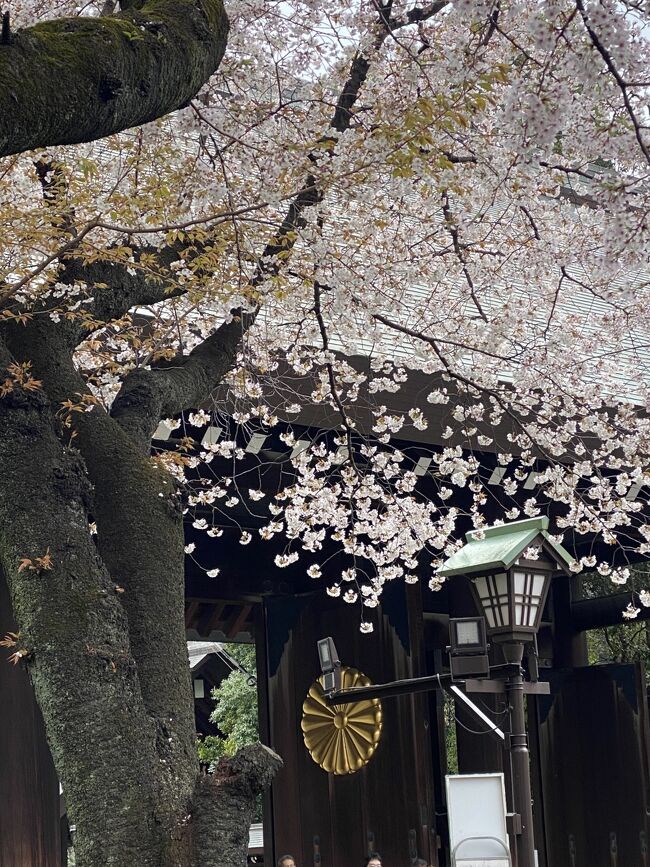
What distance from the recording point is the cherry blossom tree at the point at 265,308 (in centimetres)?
263

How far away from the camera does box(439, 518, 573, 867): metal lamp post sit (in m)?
3.61

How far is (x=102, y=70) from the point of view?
2.22 metres

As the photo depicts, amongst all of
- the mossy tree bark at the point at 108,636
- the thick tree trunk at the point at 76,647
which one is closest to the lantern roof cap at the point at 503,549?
the mossy tree bark at the point at 108,636

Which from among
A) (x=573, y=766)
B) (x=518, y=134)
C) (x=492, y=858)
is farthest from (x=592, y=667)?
(x=518, y=134)

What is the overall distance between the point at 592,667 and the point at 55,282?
6238 mm

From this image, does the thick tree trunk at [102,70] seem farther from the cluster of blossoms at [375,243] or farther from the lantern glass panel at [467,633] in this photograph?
the lantern glass panel at [467,633]

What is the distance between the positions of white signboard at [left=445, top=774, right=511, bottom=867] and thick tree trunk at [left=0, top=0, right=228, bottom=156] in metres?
2.32

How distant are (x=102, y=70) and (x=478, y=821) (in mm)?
2586

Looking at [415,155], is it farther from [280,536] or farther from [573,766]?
[573,766]

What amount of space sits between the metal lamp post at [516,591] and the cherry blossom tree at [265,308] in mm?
883

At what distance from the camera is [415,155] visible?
135 inches

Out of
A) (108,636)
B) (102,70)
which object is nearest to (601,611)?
(108,636)

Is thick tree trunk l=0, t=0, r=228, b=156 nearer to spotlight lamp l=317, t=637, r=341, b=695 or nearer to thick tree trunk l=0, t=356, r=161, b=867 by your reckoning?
thick tree trunk l=0, t=356, r=161, b=867

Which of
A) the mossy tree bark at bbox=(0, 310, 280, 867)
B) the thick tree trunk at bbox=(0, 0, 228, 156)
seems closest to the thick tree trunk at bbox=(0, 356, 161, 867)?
the mossy tree bark at bbox=(0, 310, 280, 867)
